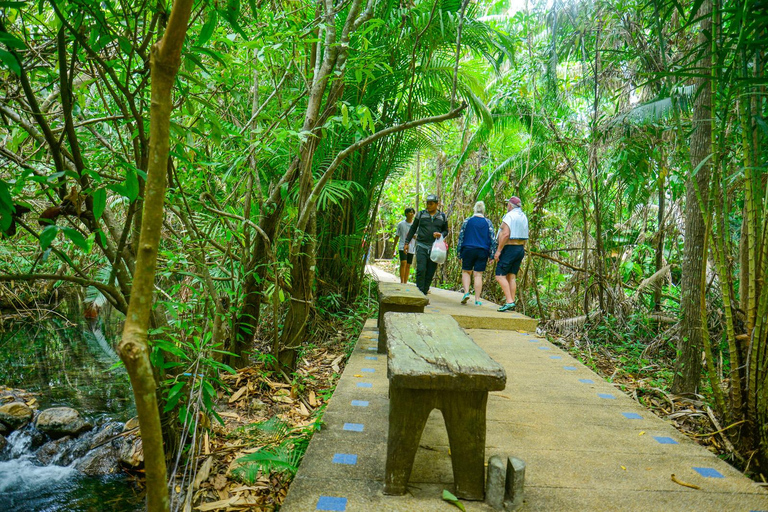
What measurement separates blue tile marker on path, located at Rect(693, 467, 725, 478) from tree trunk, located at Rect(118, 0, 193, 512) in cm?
266

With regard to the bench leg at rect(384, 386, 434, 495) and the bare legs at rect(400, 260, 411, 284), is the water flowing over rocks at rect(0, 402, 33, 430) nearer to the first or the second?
the bench leg at rect(384, 386, 434, 495)

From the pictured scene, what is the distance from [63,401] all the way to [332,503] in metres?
4.55

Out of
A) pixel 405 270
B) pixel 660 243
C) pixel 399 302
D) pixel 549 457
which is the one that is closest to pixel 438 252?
pixel 405 270

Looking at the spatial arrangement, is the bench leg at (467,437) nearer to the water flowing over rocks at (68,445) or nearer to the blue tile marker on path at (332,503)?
the blue tile marker on path at (332,503)

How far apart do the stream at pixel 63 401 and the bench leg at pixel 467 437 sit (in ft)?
7.04

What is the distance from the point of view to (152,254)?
1.31 meters

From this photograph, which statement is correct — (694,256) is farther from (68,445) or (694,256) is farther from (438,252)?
(68,445)

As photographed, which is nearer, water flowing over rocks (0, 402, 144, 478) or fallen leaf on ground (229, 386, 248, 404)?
water flowing over rocks (0, 402, 144, 478)

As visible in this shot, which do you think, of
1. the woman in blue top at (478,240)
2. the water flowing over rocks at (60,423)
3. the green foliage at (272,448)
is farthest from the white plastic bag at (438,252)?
the water flowing over rocks at (60,423)

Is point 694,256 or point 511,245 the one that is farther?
point 511,245

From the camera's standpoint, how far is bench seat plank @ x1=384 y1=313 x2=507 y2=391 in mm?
2006

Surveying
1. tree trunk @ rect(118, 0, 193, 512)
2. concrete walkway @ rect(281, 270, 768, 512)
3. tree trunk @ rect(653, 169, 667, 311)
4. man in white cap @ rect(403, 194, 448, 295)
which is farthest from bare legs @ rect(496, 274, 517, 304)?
tree trunk @ rect(118, 0, 193, 512)

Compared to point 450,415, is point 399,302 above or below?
above

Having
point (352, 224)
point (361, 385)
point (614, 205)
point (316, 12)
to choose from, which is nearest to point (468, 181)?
point (614, 205)
